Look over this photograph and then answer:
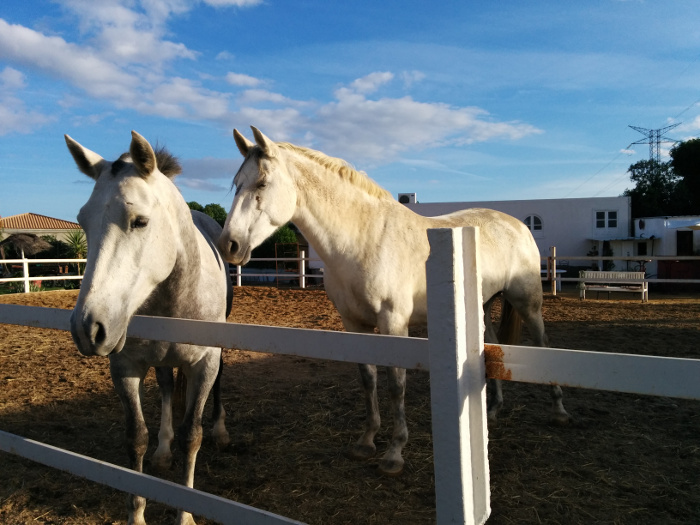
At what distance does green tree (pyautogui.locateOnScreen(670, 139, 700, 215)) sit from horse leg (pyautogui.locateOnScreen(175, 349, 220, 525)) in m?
41.5

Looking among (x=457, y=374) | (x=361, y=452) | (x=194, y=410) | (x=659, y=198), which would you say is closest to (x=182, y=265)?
(x=194, y=410)

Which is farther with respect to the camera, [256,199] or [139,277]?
[256,199]

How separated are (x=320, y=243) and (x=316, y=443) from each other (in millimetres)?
1679

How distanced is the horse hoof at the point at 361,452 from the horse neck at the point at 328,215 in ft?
4.69

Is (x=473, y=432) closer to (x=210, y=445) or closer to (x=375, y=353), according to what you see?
(x=375, y=353)

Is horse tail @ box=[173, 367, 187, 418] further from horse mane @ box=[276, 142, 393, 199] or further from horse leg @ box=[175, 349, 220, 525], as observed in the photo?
horse mane @ box=[276, 142, 393, 199]

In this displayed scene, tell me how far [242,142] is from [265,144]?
241 millimetres

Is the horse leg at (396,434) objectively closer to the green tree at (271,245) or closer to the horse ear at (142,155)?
the horse ear at (142,155)

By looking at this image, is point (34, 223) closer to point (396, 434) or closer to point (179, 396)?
point (179, 396)

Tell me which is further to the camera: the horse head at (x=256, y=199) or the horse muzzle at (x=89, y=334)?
the horse head at (x=256, y=199)

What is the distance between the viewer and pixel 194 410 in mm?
2562

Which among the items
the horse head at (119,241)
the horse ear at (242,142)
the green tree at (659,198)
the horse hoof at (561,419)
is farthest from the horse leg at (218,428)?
the green tree at (659,198)

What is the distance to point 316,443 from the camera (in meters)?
3.72

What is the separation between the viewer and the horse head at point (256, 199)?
2777mm
